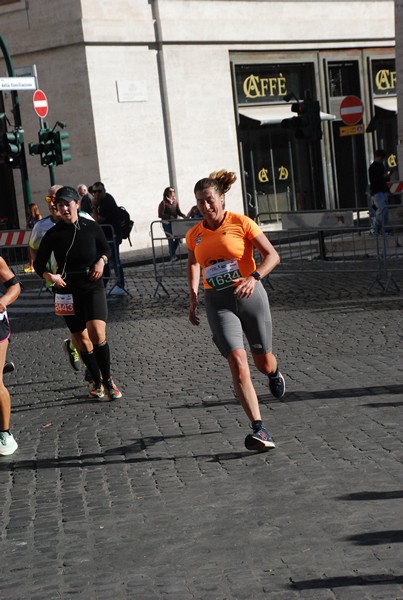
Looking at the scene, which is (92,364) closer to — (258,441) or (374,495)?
(258,441)

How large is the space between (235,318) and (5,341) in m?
1.63

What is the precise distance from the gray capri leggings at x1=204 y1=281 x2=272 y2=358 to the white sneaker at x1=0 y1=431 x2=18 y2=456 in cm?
171

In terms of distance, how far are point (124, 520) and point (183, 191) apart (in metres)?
23.8

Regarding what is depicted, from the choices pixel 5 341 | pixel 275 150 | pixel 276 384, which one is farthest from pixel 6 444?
pixel 275 150

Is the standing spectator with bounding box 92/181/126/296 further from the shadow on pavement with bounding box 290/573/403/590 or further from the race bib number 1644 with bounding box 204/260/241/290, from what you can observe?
the shadow on pavement with bounding box 290/573/403/590

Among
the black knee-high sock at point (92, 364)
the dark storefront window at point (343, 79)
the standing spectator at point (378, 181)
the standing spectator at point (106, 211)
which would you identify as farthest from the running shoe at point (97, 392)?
the dark storefront window at point (343, 79)

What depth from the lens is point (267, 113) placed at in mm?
31281

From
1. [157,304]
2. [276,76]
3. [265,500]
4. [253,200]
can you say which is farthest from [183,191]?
[265,500]

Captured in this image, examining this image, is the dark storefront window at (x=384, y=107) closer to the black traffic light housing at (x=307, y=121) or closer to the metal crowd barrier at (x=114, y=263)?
the black traffic light housing at (x=307, y=121)

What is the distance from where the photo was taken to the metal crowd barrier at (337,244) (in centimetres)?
1612

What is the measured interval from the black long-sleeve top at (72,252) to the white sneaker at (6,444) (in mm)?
1853

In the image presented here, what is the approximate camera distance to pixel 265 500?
6.38 metres

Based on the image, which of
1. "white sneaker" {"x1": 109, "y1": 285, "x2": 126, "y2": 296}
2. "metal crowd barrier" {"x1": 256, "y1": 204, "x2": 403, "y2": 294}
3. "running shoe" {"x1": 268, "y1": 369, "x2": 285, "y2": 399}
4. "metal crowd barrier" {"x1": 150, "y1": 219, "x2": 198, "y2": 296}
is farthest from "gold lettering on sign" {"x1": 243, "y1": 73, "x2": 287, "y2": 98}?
"running shoe" {"x1": 268, "y1": 369, "x2": 285, "y2": 399}

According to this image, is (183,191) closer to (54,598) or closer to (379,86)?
(379,86)
